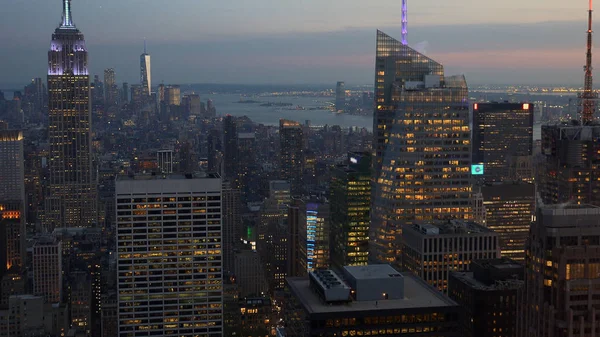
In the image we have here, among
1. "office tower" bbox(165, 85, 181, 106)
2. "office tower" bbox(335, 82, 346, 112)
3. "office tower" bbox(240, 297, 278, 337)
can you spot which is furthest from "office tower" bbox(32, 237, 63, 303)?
"office tower" bbox(165, 85, 181, 106)

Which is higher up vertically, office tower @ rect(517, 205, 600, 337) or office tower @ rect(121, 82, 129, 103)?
office tower @ rect(121, 82, 129, 103)

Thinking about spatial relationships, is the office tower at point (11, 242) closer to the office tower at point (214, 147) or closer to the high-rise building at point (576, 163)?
the office tower at point (214, 147)

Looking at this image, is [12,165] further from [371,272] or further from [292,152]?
[371,272]

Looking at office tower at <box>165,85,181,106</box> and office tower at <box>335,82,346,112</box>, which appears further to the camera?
office tower at <box>165,85,181,106</box>

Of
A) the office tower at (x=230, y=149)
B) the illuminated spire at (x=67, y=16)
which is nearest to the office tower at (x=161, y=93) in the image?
the office tower at (x=230, y=149)

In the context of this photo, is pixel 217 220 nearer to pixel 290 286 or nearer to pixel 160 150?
pixel 290 286

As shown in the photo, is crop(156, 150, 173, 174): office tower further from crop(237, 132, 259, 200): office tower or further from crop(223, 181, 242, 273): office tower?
crop(237, 132, 259, 200): office tower
